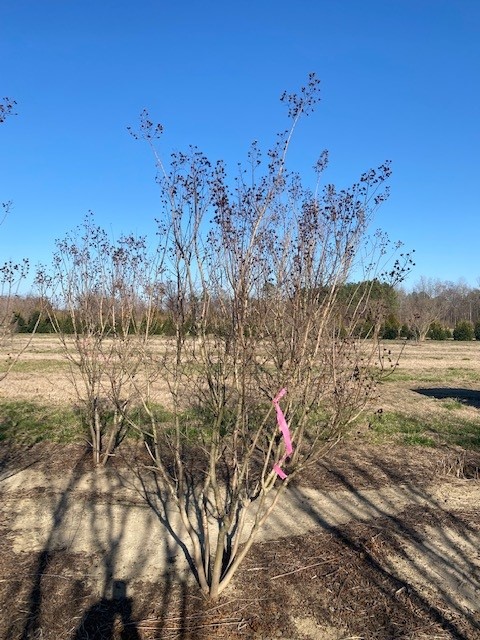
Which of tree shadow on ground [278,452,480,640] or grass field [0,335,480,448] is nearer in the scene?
tree shadow on ground [278,452,480,640]

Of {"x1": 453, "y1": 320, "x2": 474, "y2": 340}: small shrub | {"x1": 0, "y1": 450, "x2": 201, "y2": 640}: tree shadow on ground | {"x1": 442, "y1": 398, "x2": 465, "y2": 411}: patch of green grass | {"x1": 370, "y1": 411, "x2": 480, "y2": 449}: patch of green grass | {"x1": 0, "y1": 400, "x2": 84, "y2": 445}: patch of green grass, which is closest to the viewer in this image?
{"x1": 0, "y1": 450, "x2": 201, "y2": 640}: tree shadow on ground

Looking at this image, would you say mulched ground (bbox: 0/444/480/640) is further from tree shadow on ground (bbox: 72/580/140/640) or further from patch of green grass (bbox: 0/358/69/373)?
patch of green grass (bbox: 0/358/69/373)

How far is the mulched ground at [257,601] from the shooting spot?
10.6 ft

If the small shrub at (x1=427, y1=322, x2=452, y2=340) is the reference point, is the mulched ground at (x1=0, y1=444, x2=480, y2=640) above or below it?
below

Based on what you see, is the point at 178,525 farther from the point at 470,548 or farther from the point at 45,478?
the point at 470,548

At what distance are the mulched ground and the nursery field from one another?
0.01m

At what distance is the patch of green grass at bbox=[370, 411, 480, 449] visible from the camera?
26.0 ft

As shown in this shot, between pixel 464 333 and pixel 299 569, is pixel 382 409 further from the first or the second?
pixel 464 333

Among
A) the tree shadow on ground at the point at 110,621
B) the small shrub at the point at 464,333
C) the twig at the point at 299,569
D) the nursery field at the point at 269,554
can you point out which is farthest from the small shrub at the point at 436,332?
the tree shadow on ground at the point at 110,621

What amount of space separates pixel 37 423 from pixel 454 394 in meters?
9.26

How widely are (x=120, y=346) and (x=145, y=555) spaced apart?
270cm

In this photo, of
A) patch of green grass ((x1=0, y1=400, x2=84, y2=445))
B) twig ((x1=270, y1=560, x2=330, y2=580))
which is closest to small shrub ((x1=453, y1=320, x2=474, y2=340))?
patch of green grass ((x1=0, y1=400, x2=84, y2=445))

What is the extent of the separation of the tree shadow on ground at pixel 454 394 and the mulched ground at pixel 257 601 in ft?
25.8

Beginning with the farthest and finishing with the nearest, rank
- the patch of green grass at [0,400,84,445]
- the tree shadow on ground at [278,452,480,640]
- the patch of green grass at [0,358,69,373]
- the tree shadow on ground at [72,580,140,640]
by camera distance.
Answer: the patch of green grass at [0,358,69,373] → the patch of green grass at [0,400,84,445] → the tree shadow on ground at [278,452,480,640] → the tree shadow on ground at [72,580,140,640]
